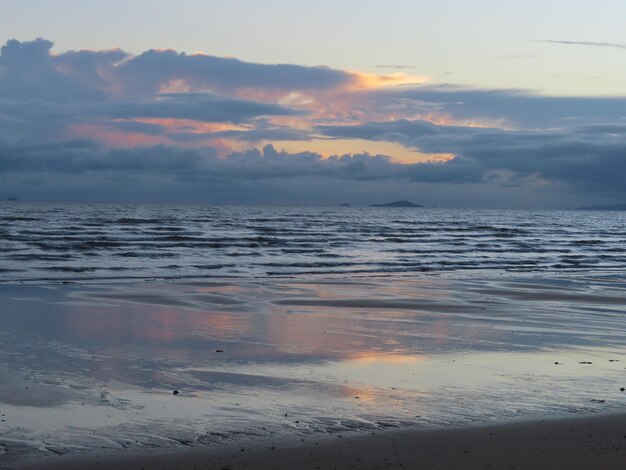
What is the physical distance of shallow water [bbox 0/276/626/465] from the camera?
22.2 ft

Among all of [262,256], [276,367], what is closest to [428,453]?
[276,367]

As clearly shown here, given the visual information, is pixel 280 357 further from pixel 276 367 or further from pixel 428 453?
pixel 428 453

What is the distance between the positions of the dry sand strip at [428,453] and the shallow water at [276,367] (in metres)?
0.28

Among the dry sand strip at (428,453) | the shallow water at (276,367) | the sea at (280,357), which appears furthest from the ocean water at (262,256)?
the dry sand strip at (428,453)

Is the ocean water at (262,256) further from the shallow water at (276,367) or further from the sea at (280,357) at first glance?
the shallow water at (276,367)

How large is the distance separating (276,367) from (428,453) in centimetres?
340

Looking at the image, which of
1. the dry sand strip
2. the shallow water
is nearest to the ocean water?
the shallow water

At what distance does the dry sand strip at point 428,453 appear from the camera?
5773 millimetres

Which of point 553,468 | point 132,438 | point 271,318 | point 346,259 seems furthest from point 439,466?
point 346,259

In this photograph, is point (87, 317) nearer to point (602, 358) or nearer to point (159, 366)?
point (159, 366)

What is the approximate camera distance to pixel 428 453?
20.0 ft

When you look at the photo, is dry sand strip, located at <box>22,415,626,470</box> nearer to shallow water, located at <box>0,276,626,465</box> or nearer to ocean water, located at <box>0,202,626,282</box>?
shallow water, located at <box>0,276,626,465</box>

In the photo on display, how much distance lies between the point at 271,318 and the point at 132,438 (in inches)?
304

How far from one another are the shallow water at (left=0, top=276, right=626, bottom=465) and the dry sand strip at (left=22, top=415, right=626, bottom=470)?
0.28 m
